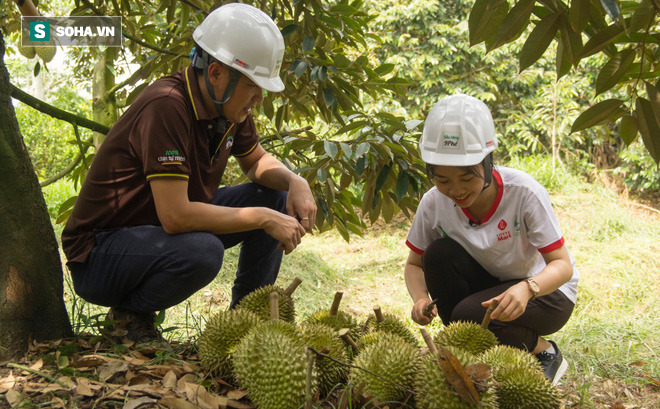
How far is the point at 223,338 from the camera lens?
162cm

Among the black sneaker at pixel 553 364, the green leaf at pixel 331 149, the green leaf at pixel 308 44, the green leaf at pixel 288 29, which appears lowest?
the black sneaker at pixel 553 364

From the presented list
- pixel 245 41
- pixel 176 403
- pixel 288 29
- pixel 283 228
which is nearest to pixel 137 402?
pixel 176 403

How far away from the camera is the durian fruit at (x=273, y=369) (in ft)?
4.38

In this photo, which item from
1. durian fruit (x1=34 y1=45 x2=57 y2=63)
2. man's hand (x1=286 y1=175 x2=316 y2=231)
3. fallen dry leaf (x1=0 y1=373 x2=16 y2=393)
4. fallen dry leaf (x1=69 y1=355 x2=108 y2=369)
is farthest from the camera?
durian fruit (x1=34 y1=45 x2=57 y2=63)

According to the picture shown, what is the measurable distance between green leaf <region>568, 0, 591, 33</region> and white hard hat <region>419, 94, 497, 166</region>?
0.67 meters

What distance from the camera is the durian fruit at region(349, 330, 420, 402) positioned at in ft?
4.65

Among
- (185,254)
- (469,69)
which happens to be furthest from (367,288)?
(469,69)

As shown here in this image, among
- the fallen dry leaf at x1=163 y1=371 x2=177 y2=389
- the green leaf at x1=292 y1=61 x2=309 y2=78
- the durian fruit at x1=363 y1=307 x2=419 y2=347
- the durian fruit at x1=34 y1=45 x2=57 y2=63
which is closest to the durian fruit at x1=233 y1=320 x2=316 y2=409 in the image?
the fallen dry leaf at x1=163 y1=371 x2=177 y2=389

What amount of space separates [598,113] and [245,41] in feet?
3.73

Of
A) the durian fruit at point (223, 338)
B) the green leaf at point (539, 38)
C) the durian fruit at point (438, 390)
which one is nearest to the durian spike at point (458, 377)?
the durian fruit at point (438, 390)

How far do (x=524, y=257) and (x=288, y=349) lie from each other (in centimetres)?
113

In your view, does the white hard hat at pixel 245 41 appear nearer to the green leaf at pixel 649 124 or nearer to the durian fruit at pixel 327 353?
the durian fruit at pixel 327 353

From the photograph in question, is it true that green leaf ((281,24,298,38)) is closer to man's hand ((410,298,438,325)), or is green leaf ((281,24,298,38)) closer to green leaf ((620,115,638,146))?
man's hand ((410,298,438,325))

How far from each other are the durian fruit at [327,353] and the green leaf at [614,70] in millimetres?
941
